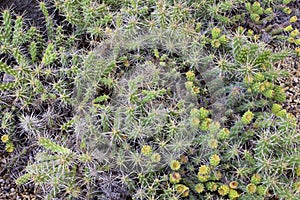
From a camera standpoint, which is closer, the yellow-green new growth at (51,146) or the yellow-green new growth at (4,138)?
the yellow-green new growth at (51,146)

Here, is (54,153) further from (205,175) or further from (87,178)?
(205,175)

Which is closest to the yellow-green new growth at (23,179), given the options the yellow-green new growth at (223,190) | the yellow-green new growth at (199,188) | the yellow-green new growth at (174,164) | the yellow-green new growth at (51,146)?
the yellow-green new growth at (51,146)

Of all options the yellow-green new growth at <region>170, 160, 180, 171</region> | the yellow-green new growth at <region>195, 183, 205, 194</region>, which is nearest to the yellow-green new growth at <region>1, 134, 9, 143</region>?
the yellow-green new growth at <region>170, 160, 180, 171</region>

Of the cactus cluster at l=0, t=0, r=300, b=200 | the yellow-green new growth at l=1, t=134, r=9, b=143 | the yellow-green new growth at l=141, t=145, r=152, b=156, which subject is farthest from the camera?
the yellow-green new growth at l=1, t=134, r=9, b=143

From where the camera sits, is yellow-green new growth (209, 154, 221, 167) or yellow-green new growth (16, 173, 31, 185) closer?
yellow-green new growth (209, 154, 221, 167)

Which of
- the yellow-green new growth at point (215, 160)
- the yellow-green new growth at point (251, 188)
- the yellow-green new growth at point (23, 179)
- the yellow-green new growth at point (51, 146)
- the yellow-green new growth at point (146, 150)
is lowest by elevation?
the yellow-green new growth at point (23, 179)

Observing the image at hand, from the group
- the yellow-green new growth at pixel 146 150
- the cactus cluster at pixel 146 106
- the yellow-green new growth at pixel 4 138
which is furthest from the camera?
the yellow-green new growth at pixel 4 138

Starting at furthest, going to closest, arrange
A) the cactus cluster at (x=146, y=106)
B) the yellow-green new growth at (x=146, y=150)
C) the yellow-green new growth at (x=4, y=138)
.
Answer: the yellow-green new growth at (x=4, y=138) → the cactus cluster at (x=146, y=106) → the yellow-green new growth at (x=146, y=150)

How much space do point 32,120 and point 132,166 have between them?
80 cm

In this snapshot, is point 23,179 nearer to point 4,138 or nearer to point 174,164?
point 4,138

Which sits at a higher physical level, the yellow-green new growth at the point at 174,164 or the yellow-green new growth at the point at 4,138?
the yellow-green new growth at the point at 174,164

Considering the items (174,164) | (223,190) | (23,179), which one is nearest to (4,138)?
(23,179)

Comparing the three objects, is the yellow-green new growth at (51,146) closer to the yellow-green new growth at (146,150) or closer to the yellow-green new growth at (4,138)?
the yellow-green new growth at (4,138)

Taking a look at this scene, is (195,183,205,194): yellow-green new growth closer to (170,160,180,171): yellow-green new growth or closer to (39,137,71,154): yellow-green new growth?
(170,160,180,171): yellow-green new growth
